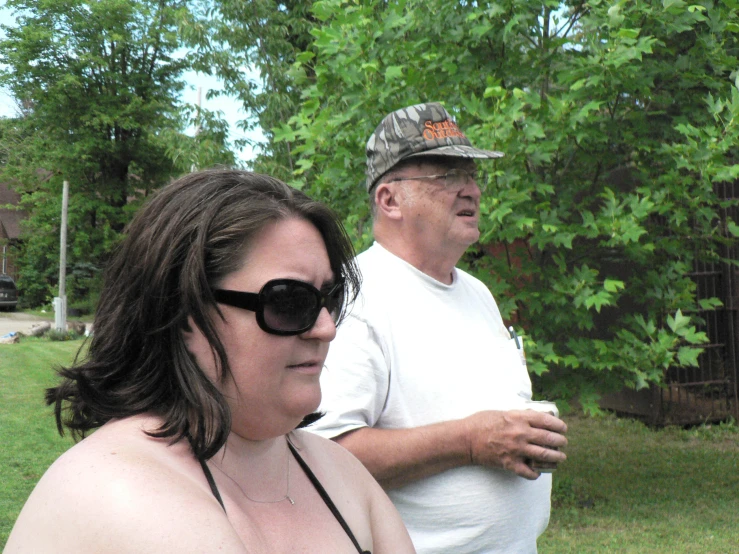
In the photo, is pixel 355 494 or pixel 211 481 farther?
pixel 355 494

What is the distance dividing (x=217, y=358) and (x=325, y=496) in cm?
38

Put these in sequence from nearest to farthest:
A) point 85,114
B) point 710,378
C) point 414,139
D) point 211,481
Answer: point 211,481 → point 414,139 → point 710,378 → point 85,114

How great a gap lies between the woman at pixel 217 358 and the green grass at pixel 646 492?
4.83 meters

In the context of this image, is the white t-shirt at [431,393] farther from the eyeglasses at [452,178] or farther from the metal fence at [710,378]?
the metal fence at [710,378]

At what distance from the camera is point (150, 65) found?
37.1 meters

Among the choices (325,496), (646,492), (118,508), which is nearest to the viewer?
(118,508)

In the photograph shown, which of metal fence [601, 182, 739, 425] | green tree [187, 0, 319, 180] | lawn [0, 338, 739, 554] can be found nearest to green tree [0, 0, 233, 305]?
green tree [187, 0, 319, 180]

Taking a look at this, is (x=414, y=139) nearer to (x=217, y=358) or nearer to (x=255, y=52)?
(x=217, y=358)

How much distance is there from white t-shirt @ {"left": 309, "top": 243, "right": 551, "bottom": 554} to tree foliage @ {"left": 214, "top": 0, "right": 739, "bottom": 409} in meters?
3.09

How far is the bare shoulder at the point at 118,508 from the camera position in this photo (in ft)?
3.53

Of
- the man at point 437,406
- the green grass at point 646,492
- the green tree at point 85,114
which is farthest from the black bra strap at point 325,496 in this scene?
the green tree at point 85,114

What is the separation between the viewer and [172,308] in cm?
133

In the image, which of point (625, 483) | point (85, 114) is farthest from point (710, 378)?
point (85, 114)

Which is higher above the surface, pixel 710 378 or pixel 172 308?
pixel 172 308
